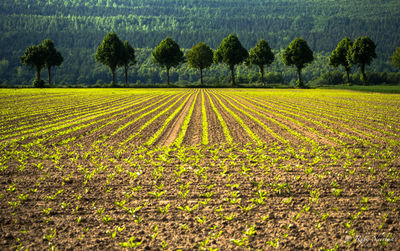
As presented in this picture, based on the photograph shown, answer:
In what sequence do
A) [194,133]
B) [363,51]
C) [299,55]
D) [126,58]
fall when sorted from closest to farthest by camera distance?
[194,133] → [363,51] → [299,55] → [126,58]

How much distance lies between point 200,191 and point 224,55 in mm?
89908

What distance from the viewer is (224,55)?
93312 millimetres

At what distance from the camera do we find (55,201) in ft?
24.6

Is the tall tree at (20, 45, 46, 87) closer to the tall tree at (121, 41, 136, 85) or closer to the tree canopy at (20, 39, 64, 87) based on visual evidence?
the tree canopy at (20, 39, 64, 87)

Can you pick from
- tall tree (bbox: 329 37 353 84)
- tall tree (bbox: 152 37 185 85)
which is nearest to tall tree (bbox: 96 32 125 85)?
tall tree (bbox: 152 37 185 85)

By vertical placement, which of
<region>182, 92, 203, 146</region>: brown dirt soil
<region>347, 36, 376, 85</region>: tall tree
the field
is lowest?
the field

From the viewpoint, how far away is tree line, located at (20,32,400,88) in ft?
282

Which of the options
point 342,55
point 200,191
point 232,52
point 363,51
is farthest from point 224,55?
point 200,191

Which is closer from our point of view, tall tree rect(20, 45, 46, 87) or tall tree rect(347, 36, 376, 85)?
tall tree rect(347, 36, 376, 85)

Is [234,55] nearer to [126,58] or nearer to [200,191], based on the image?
[126,58]

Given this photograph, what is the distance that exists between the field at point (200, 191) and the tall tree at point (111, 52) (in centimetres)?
8056

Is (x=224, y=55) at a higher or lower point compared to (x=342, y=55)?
higher

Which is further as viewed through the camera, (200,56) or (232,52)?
(200,56)

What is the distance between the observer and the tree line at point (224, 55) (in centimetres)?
8606
